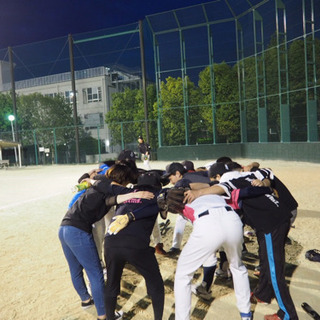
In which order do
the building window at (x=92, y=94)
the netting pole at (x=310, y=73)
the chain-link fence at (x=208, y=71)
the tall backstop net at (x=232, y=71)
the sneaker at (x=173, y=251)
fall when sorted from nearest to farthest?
the sneaker at (x=173, y=251), the netting pole at (x=310, y=73), the chain-link fence at (x=208, y=71), the tall backstop net at (x=232, y=71), the building window at (x=92, y=94)

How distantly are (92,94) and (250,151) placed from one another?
1084 inches

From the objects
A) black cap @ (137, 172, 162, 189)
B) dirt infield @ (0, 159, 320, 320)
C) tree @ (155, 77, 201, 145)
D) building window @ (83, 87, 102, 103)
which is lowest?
dirt infield @ (0, 159, 320, 320)

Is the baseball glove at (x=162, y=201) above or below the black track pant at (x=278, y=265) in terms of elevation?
above

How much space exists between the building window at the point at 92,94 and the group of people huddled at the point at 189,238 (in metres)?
41.7

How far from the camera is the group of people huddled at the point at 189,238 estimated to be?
9.07ft

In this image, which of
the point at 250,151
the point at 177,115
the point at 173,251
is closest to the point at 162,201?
the point at 173,251

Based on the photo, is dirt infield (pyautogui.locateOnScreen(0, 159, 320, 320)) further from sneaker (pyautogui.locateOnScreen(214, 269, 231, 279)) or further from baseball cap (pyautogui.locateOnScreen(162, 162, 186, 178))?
baseball cap (pyautogui.locateOnScreen(162, 162, 186, 178))

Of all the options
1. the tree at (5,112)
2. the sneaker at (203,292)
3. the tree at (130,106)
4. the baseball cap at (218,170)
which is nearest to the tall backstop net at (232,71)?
the tree at (130,106)

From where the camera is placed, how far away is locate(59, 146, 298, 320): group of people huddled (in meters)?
2.77

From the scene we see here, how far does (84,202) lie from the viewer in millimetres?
3184

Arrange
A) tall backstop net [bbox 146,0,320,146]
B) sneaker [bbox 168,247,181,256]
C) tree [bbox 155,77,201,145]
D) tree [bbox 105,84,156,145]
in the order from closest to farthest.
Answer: sneaker [bbox 168,247,181,256]
tall backstop net [bbox 146,0,320,146]
tree [bbox 155,77,201,145]
tree [bbox 105,84,156,145]

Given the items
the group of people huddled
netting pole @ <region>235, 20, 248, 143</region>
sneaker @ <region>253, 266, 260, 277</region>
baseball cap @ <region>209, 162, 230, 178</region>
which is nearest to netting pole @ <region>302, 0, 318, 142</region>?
netting pole @ <region>235, 20, 248, 143</region>

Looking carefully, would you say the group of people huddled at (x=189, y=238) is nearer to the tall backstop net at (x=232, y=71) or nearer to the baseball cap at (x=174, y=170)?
the baseball cap at (x=174, y=170)

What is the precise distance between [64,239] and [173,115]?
22.3 m
